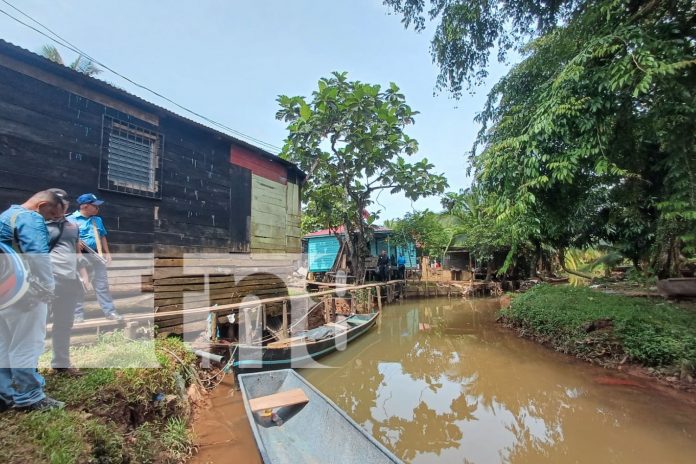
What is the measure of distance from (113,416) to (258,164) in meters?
6.54

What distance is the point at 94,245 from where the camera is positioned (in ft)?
15.3

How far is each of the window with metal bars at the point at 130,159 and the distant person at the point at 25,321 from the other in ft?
9.85

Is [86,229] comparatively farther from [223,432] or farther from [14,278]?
[223,432]

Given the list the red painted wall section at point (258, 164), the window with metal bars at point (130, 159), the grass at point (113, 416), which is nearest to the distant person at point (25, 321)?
the grass at point (113, 416)

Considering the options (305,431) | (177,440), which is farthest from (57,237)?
(305,431)

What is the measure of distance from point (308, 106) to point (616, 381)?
1128 centimetres

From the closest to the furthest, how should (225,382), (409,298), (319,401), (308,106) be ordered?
(319,401), (225,382), (308,106), (409,298)

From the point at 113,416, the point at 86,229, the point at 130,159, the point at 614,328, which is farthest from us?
the point at 614,328

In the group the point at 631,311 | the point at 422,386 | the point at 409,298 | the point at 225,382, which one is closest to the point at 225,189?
the point at 225,382

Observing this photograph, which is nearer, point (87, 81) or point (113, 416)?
point (113, 416)

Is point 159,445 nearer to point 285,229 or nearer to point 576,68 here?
point 285,229

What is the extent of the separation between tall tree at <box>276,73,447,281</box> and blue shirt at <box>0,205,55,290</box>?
32.8 ft

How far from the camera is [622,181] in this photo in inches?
321

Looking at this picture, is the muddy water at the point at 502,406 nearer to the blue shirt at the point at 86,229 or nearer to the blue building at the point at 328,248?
the blue shirt at the point at 86,229
